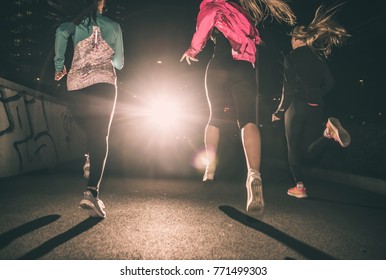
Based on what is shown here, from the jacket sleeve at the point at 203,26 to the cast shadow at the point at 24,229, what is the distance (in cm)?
220

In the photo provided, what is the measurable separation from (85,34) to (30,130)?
464 cm

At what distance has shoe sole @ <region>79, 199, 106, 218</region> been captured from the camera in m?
2.96

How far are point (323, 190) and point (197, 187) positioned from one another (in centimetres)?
220

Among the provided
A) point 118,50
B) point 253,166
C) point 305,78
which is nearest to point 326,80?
point 305,78

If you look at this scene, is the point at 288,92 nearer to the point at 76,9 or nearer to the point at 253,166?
the point at 253,166

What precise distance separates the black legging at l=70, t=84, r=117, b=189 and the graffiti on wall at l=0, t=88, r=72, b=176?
3.54 metres

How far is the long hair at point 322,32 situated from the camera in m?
4.09

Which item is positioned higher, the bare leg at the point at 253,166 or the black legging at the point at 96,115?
the black legging at the point at 96,115

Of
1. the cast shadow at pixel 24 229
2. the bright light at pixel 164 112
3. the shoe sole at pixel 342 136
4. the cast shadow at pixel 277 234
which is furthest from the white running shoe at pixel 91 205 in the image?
the bright light at pixel 164 112

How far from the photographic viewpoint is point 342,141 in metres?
4.11

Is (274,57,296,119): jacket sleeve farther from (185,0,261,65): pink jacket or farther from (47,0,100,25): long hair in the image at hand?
(47,0,100,25): long hair

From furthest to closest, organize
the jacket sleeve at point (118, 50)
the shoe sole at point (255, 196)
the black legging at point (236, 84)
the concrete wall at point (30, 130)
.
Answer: the concrete wall at point (30, 130)
the jacket sleeve at point (118, 50)
the black legging at point (236, 84)
the shoe sole at point (255, 196)

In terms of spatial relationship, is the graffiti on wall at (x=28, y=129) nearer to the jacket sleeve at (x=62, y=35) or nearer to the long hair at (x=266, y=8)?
the jacket sleeve at (x=62, y=35)

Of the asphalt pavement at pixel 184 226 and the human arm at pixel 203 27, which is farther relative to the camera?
the human arm at pixel 203 27
